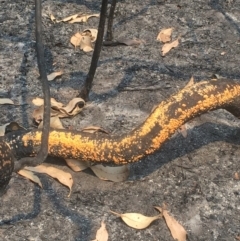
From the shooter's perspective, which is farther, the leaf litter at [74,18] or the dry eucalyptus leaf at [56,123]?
the leaf litter at [74,18]

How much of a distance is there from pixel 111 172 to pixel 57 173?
0.77 feet

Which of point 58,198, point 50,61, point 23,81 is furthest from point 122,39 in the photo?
point 58,198

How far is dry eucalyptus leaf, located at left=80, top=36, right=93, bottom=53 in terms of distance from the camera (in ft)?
11.3

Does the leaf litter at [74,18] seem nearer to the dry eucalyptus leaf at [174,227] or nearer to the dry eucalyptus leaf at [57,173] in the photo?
the dry eucalyptus leaf at [57,173]

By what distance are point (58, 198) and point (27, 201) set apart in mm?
128

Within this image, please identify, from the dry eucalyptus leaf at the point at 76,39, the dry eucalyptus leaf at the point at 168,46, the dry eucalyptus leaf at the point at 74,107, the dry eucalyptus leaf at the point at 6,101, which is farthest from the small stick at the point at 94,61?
Answer: the dry eucalyptus leaf at the point at 168,46

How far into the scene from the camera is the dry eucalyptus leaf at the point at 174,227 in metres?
2.24

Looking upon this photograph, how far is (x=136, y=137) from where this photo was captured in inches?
93.4

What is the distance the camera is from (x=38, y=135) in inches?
96.4

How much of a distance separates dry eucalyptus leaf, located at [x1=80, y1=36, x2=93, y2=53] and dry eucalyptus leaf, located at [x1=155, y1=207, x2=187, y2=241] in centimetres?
139

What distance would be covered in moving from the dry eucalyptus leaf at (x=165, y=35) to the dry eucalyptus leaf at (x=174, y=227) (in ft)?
4.93

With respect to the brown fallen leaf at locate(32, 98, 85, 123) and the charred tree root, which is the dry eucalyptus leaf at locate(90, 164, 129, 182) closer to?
the charred tree root

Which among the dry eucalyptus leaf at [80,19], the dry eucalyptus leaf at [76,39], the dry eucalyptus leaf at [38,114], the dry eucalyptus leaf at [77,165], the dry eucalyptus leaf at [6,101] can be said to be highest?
the dry eucalyptus leaf at [80,19]

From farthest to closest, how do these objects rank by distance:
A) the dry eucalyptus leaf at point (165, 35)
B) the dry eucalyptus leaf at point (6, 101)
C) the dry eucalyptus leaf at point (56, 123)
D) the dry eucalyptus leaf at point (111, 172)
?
1. the dry eucalyptus leaf at point (165, 35)
2. the dry eucalyptus leaf at point (6, 101)
3. the dry eucalyptus leaf at point (56, 123)
4. the dry eucalyptus leaf at point (111, 172)
